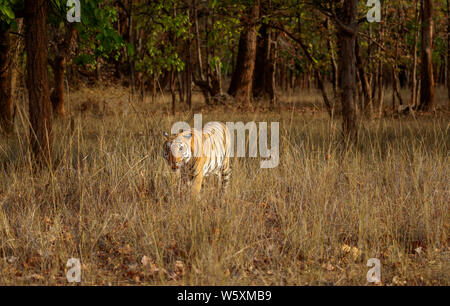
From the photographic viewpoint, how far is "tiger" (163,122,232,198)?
189 inches

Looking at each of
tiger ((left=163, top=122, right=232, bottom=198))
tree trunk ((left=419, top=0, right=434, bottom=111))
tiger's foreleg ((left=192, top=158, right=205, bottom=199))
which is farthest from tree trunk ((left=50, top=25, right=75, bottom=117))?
tree trunk ((left=419, top=0, right=434, bottom=111))

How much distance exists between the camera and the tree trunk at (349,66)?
23.7 feet

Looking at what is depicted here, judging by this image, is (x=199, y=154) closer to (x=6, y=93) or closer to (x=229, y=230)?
(x=229, y=230)

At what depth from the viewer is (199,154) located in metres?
5.09

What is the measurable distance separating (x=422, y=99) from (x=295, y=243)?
11.7 meters

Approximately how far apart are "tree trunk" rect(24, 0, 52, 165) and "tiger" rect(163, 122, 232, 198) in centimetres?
196

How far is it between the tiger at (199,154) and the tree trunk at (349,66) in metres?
2.25

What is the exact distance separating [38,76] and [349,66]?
14.6ft

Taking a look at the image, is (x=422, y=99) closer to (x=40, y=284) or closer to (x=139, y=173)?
(x=139, y=173)
